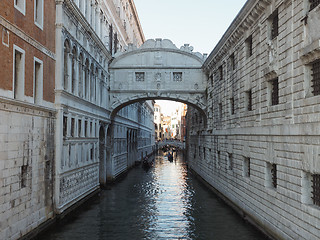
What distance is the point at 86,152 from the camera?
65.8 ft

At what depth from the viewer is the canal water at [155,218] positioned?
44.5 feet

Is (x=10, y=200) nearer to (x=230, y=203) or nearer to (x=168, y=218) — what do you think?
(x=168, y=218)

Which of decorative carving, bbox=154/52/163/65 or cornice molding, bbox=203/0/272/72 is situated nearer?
cornice molding, bbox=203/0/272/72

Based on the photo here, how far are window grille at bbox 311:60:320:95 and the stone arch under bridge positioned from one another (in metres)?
16.5

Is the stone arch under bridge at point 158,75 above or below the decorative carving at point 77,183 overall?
above

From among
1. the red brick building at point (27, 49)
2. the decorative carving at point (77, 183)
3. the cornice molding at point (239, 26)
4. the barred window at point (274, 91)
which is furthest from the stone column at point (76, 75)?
the barred window at point (274, 91)

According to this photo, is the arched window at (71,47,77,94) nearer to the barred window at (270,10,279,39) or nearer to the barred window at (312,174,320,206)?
the barred window at (270,10,279,39)

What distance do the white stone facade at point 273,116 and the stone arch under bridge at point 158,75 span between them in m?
5.52

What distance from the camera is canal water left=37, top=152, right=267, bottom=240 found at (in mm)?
13562

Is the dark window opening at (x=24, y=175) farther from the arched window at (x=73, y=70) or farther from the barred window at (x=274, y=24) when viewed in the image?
the barred window at (x=274, y=24)

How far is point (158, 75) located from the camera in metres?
26.1

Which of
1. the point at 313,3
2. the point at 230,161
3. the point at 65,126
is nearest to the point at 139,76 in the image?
the point at 230,161

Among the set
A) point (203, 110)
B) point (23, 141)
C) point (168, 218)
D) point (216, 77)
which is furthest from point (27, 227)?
point (203, 110)

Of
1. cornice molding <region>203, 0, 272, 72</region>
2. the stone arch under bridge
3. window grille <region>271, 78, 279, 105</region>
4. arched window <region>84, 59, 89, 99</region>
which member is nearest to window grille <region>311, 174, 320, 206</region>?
window grille <region>271, 78, 279, 105</region>
